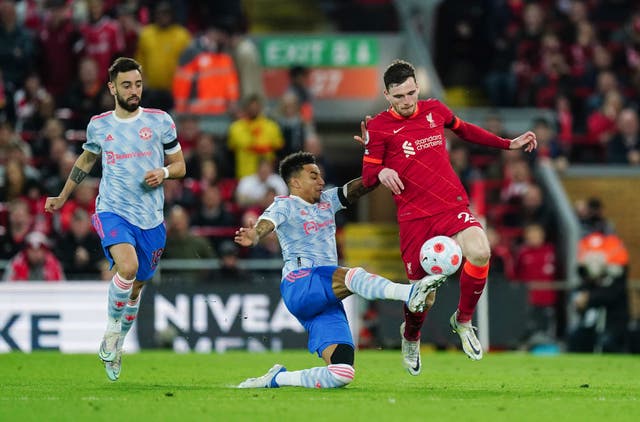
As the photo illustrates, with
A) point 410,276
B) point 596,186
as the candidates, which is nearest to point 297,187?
point 410,276

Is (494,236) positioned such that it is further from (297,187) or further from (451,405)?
(451,405)

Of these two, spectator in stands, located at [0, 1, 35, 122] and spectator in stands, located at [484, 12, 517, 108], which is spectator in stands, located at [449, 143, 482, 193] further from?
spectator in stands, located at [0, 1, 35, 122]

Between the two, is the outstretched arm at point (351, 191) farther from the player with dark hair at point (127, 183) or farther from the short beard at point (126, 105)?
the short beard at point (126, 105)

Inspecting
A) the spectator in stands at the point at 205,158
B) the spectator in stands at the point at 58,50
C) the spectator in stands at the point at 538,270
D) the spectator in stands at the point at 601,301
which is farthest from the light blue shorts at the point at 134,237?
the spectator in stands at the point at 58,50

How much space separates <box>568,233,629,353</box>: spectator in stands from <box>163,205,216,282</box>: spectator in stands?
16.4 feet

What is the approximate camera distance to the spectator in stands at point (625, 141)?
2286 centimetres

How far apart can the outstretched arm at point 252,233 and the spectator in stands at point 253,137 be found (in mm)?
9697

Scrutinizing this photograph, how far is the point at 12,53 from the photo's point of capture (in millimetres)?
21453

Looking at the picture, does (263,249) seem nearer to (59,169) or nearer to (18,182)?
(59,169)

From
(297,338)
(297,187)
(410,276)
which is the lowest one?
(297,338)

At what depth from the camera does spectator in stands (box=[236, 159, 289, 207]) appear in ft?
65.0

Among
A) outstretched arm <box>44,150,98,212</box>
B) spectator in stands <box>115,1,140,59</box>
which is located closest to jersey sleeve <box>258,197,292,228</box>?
outstretched arm <box>44,150,98,212</box>

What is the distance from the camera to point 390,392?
10.9 meters

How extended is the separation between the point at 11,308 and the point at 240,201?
3705mm
